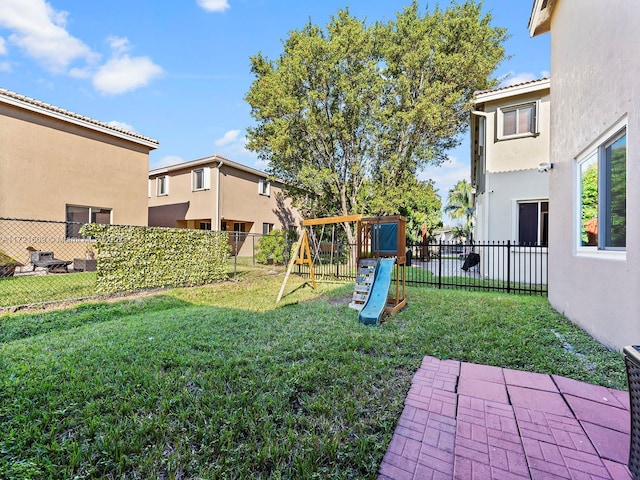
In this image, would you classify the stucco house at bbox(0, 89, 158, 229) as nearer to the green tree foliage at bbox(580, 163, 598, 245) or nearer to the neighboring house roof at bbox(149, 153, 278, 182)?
Answer: the neighboring house roof at bbox(149, 153, 278, 182)

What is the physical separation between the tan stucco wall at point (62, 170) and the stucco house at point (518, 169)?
14.0 meters

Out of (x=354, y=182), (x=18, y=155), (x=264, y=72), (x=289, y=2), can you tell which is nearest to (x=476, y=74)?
(x=354, y=182)

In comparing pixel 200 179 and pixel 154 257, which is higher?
pixel 200 179

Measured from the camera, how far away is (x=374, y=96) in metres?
12.8

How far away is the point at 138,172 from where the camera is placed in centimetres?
1336

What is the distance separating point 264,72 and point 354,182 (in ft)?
23.4

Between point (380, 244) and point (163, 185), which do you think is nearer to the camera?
point (380, 244)

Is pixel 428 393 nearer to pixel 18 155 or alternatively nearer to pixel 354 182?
pixel 354 182

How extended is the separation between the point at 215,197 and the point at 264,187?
13.5 feet

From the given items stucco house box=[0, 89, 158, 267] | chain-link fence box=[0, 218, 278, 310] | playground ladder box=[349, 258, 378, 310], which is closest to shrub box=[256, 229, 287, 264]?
chain-link fence box=[0, 218, 278, 310]

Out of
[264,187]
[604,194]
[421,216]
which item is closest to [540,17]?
[604,194]

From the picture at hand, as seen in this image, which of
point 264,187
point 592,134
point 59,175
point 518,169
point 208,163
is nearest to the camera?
point 592,134

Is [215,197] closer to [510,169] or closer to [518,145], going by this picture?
[510,169]

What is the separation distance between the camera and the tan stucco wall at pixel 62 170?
392 inches
